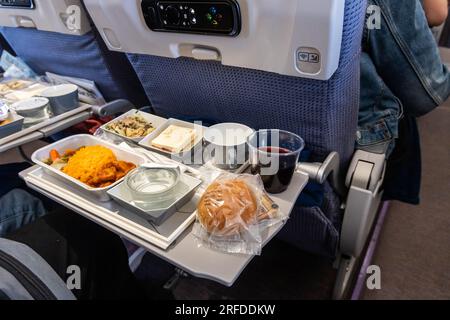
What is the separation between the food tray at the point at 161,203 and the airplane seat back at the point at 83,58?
2.00 ft

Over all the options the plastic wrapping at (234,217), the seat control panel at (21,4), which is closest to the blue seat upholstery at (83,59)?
the seat control panel at (21,4)

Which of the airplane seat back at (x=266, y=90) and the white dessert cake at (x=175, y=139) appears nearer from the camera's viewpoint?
the airplane seat back at (x=266, y=90)

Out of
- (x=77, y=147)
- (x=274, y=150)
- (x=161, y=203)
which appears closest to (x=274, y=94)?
(x=274, y=150)

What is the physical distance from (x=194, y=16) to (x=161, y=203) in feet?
1.31

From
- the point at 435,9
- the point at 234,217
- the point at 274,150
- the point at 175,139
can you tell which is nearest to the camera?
the point at 234,217

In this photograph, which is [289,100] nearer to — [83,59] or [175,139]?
[175,139]

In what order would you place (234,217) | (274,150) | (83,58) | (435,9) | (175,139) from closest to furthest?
(234,217), (274,150), (175,139), (435,9), (83,58)

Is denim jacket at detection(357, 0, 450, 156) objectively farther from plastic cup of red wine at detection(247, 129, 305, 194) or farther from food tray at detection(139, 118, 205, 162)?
food tray at detection(139, 118, 205, 162)

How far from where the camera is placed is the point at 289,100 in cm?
69

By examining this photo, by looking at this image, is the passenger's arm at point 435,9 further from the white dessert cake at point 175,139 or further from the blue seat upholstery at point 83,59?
the blue seat upholstery at point 83,59

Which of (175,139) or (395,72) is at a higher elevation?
(395,72)

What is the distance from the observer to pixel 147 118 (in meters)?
0.93

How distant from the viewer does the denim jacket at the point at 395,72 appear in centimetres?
75

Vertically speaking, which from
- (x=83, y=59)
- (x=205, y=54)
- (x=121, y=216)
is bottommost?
(x=121, y=216)
